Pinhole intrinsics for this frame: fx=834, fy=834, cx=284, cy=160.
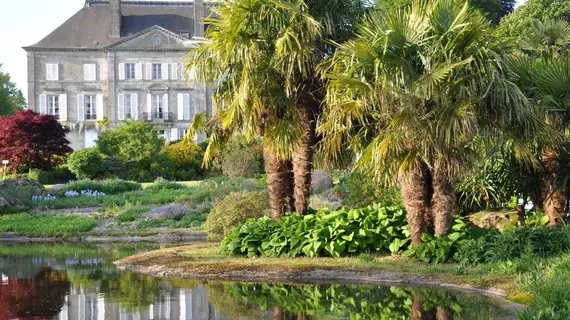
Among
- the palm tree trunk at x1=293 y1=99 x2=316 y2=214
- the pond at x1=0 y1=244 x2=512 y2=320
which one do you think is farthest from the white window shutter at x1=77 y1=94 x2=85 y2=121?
the pond at x1=0 y1=244 x2=512 y2=320

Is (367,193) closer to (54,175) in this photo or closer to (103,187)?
(103,187)

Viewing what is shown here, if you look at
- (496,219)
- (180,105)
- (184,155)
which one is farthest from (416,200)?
(180,105)

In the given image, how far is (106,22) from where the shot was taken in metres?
64.2

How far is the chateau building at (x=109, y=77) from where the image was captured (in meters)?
62.6

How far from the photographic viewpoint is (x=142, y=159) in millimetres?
41344

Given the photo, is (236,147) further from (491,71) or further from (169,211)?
(491,71)

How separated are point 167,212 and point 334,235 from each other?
466 inches

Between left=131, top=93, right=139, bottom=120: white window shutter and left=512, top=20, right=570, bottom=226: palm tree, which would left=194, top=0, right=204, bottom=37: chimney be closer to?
left=131, top=93, right=139, bottom=120: white window shutter

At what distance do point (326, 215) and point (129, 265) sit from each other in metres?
3.48

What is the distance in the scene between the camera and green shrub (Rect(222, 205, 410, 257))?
43.5ft

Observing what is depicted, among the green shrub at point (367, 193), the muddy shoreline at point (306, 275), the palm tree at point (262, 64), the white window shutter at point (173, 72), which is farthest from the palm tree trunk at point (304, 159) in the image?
the white window shutter at point (173, 72)

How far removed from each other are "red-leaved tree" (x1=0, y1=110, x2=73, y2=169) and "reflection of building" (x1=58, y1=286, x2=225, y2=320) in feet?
101

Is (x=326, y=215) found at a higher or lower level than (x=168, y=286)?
higher

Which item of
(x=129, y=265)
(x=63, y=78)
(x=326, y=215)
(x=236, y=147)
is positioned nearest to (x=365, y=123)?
(x=326, y=215)
